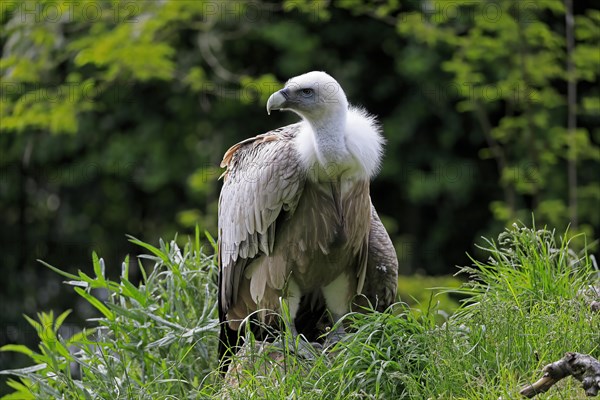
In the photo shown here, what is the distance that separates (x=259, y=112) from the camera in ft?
38.7

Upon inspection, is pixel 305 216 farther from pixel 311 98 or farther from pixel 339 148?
pixel 311 98

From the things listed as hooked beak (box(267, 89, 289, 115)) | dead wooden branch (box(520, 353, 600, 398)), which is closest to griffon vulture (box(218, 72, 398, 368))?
hooked beak (box(267, 89, 289, 115))

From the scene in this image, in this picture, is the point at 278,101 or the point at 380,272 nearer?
the point at 278,101

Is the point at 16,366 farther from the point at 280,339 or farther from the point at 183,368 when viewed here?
the point at 280,339

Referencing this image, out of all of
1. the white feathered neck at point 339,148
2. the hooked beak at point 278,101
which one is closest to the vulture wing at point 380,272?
the white feathered neck at point 339,148

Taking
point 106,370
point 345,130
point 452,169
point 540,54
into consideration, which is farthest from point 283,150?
point 452,169

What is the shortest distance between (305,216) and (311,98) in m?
0.60

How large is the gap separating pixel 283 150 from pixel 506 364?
1.69 m

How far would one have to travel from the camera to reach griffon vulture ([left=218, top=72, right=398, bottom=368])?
16.1 feet

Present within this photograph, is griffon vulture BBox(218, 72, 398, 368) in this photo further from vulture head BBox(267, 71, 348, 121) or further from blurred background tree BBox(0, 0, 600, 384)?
blurred background tree BBox(0, 0, 600, 384)

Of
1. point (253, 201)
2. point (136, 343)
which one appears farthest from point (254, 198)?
point (136, 343)

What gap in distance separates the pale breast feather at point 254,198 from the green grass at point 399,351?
0.38m

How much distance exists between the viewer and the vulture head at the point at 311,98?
4.88m

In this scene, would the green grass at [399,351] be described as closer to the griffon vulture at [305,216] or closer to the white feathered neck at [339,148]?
the griffon vulture at [305,216]
